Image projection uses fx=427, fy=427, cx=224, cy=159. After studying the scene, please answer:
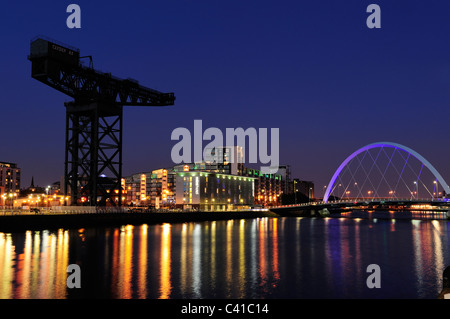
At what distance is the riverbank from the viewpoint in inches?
2363

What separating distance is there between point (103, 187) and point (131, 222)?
29.0ft

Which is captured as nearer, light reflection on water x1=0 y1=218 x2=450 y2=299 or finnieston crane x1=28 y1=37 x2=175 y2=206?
light reflection on water x1=0 y1=218 x2=450 y2=299

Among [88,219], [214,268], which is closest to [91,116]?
[88,219]

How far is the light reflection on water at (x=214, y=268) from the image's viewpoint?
80.6 feet

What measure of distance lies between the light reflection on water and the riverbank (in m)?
9.21

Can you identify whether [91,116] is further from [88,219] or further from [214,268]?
[214,268]

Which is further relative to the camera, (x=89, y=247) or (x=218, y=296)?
(x=89, y=247)

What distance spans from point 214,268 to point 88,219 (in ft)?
148

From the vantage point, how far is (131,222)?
276 feet

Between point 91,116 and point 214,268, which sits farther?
point 91,116

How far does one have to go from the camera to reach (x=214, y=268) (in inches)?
1296

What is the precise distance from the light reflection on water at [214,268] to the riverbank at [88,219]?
9.21 meters
